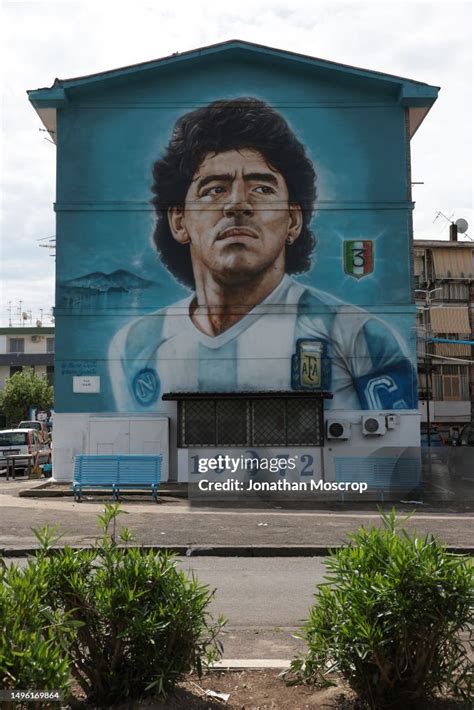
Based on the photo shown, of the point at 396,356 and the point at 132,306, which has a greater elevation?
the point at 132,306

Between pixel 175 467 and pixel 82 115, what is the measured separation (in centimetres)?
1109

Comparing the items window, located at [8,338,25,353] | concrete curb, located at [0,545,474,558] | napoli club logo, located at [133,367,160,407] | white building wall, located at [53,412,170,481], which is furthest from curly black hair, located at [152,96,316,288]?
window, located at [8,338,25,353]

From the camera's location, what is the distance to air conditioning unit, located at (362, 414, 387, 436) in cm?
2120

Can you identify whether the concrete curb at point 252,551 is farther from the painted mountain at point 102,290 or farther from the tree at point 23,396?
the tree at point 23,396

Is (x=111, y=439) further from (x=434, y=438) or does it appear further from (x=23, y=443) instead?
(x=434, y=438)

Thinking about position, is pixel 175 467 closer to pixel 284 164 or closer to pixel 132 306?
pixel 132 306

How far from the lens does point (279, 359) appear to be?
2178cm

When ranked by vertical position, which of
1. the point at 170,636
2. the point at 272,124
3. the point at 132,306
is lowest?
the point at 170,636

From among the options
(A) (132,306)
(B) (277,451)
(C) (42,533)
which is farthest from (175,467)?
(C) (42,533)

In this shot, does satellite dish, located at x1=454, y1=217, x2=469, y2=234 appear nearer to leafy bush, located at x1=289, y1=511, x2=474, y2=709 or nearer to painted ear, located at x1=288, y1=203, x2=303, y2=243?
painted ear, located at x1=288, y1=203, x2=303, y2=243

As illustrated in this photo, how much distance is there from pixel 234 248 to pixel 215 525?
34.5ft

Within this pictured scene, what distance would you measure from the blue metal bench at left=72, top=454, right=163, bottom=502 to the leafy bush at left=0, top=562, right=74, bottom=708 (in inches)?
532

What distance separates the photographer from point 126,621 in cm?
426
